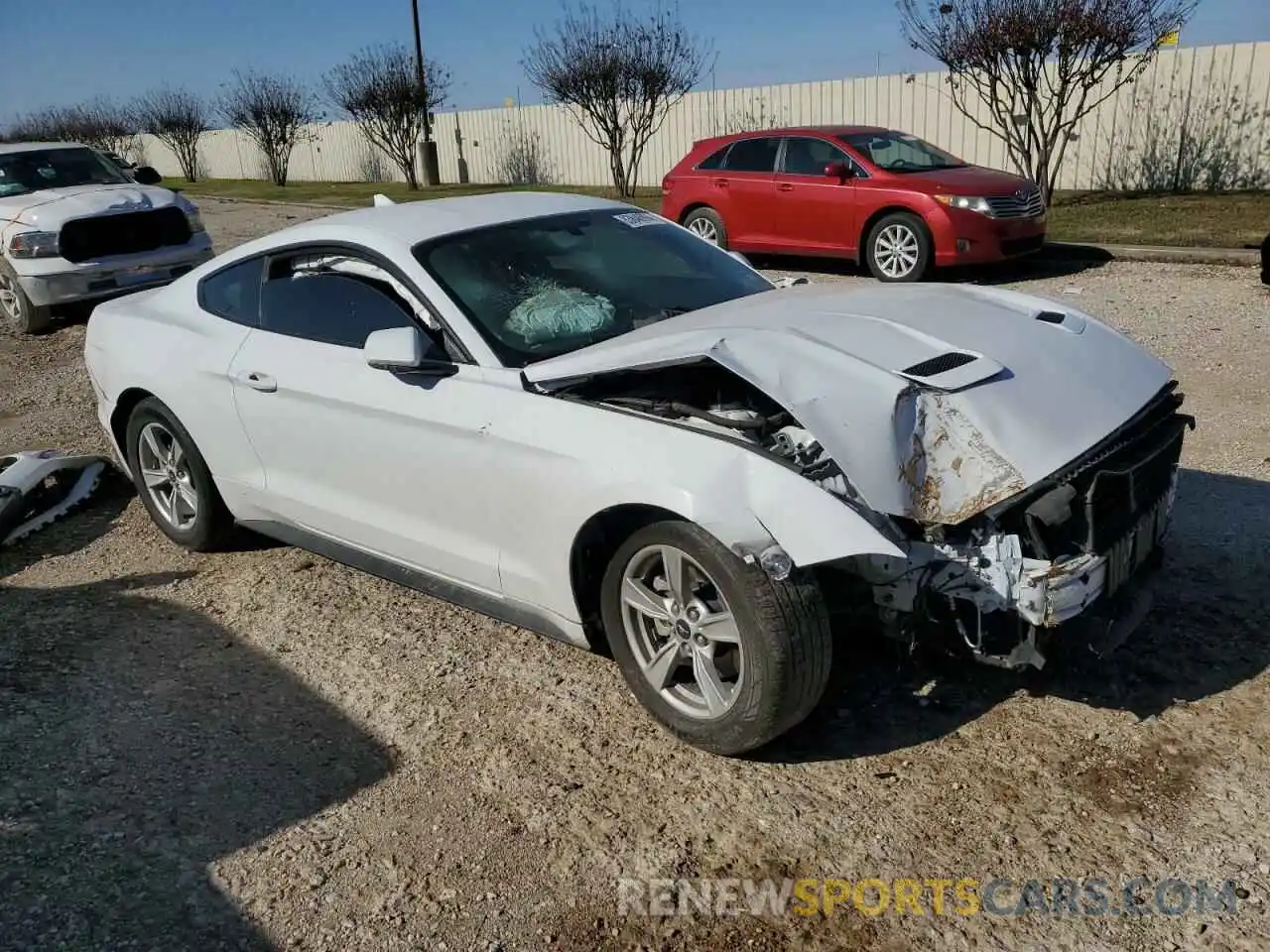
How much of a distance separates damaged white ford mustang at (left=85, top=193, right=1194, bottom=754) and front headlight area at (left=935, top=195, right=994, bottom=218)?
726 centimetres

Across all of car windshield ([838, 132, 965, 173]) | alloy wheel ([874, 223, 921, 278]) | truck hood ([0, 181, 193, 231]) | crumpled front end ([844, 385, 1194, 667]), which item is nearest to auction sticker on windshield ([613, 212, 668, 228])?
crumpled front end ([844, 385, 1194, 667])

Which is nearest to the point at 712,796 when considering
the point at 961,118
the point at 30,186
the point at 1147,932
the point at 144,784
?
the point at 1147,932

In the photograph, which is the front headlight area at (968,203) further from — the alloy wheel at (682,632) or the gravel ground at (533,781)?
the alloy wheel at (682,632)

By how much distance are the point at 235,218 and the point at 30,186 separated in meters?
13.1

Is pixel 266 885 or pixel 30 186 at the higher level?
pixel 30 186

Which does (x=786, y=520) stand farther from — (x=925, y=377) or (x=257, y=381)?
(x=257, y=381)

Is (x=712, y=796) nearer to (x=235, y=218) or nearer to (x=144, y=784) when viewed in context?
(x=144, y=784)

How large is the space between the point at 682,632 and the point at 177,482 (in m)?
3.06

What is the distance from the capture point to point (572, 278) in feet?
13.7

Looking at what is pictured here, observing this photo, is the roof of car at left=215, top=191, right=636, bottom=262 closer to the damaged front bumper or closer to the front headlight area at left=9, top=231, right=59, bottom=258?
the damaged front bumper

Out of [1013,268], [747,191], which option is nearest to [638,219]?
[747,191]

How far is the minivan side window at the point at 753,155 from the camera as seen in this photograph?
12.9 metres

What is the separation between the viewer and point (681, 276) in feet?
14.7
